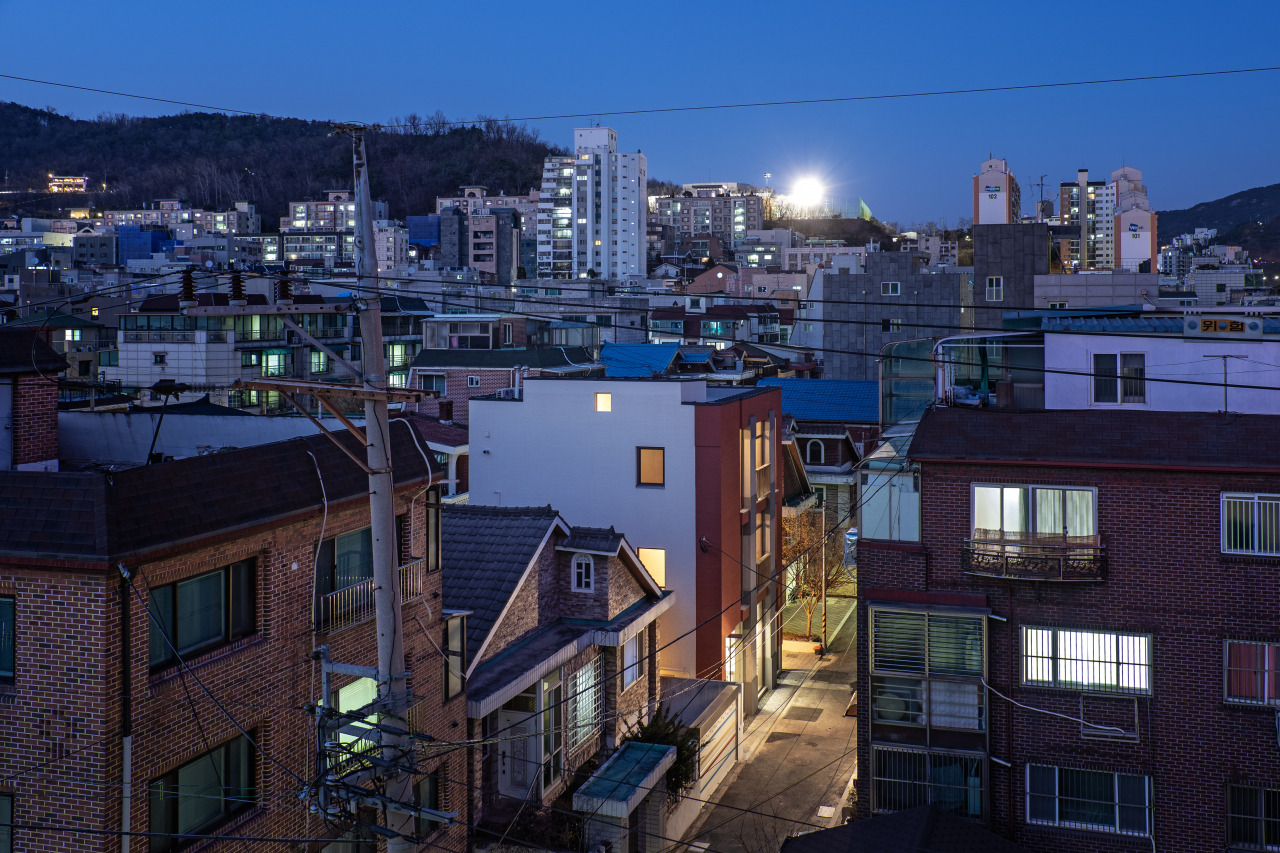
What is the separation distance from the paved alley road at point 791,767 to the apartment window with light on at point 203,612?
35.9ft

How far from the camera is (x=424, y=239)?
5625 inches

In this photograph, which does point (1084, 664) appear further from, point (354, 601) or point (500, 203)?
point (500, 203)

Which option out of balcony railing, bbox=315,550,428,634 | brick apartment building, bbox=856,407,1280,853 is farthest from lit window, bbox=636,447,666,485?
balcony railing, bbox=315,550,428,634

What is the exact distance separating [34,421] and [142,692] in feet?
16.6

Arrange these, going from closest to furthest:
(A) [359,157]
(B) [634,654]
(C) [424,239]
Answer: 1. (A) [359,157]
2. (B) [634,654]
3. (C) [424,239]

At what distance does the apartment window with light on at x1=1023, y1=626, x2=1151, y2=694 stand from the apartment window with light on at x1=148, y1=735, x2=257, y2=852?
10996 millimetres

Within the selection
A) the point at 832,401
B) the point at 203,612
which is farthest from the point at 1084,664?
the point at 832,401

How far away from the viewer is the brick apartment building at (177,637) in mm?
9391

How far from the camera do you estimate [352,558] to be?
43.3ft

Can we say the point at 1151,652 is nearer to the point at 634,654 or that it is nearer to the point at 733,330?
the point at 634,654

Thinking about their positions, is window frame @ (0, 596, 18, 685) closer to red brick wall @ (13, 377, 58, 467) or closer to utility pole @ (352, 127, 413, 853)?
utility pole @ (352, 127, 413, 853)

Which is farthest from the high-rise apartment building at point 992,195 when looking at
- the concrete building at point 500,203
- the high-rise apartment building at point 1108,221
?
the concrete building at point 500,203

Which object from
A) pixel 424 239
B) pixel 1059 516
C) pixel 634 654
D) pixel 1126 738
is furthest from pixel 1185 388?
pixel 424 239

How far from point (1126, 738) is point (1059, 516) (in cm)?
332
